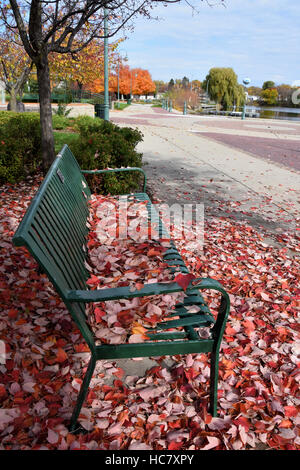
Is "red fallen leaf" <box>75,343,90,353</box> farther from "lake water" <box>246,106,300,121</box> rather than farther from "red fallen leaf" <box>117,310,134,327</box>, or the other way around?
"lake water" <box>246,106,300,121</box>

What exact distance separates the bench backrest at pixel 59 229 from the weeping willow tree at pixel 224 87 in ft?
186

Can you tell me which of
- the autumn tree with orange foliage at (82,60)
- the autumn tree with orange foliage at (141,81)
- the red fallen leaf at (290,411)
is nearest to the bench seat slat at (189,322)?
the red fallen leaf at (290,411)

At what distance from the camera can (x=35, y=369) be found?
2.32 m

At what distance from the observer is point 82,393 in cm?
193

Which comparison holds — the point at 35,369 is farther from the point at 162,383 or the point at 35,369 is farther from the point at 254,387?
the point at 254,387

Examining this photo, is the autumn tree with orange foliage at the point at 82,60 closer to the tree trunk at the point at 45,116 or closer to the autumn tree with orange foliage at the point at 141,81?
the tree trunk at the point at 45,116

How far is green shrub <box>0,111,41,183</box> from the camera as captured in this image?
5.90m

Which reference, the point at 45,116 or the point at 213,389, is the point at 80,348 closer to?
the point at 213,389

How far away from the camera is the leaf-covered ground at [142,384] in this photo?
200 cm

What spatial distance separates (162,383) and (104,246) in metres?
1.35

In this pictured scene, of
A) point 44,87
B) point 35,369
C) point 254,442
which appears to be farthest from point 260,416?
point 44,87

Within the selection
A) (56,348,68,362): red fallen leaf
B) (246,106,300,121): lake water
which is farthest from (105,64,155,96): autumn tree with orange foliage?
(56,348,68,362): red fallen leaf

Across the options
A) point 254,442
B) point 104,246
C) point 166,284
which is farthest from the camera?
point 104,246

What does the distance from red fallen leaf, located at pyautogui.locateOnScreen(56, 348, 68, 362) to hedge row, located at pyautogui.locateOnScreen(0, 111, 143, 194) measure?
3.22m
